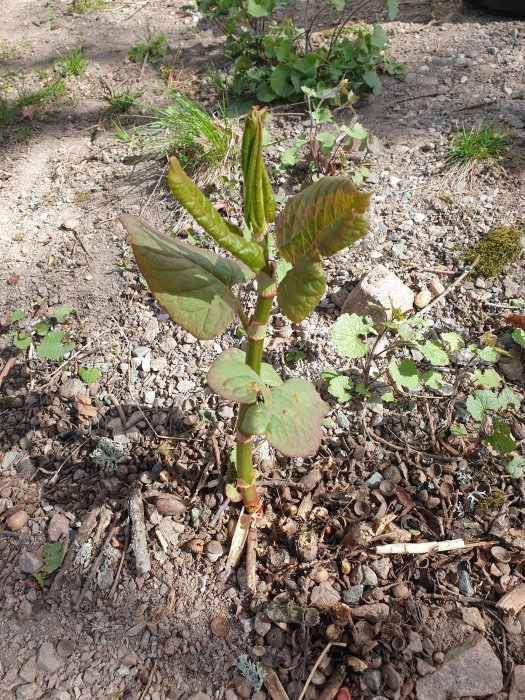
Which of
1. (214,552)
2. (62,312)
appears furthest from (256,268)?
(62,312)

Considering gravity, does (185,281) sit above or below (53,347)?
above

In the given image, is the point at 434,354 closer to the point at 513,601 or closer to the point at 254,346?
the point at 513,601

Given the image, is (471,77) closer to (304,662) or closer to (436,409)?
(436,409)

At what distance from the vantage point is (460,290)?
2.39 metres

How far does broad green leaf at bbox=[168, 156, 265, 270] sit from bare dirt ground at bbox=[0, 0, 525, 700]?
101 centimetres

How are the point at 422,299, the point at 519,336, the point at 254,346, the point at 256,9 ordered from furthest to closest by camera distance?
the point at 256,9
the point at 422,299
the point at 519,336
the point at 254,346

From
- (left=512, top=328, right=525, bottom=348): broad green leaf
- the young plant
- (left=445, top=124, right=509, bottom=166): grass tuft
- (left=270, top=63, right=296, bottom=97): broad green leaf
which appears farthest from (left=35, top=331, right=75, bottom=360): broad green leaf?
(left=445, top=124, right=509, bottom=166): grass tuft

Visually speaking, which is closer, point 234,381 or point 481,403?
point 234,381

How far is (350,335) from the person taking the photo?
6.47 feet

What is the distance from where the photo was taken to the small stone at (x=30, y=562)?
178 centimetres

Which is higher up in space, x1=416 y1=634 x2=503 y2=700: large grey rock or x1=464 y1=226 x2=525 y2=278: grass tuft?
x1=464 y1=226 x2=525 y2=278: grass tuft

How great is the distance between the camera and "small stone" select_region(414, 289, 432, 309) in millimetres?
2346

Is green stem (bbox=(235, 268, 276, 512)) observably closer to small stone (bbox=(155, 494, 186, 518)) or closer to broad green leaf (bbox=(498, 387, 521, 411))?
small stone (bbox=(155, 494, 186, 518))

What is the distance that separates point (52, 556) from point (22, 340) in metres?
0.96
